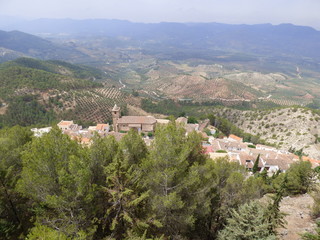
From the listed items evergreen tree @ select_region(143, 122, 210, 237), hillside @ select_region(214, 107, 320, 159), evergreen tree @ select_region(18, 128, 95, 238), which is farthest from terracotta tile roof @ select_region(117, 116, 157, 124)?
evergreen tree @ select_region(18, 128, 95, 238)

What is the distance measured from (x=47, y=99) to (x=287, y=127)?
85.7 metres

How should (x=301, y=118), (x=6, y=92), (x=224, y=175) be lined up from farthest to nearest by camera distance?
(x=6, y=92) < (x=301, y=118) < (x=224, y=175)

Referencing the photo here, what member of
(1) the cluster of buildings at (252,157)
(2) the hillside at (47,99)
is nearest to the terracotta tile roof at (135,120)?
(1) the cluster of buildings at (252,157)

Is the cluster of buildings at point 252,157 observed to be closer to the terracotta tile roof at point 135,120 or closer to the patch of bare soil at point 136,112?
the terracotta tile roof at point 135,120

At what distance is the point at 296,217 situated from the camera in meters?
17.9

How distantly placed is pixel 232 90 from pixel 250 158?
113775 millimetres

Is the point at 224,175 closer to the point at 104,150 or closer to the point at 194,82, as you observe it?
the point at 104,150

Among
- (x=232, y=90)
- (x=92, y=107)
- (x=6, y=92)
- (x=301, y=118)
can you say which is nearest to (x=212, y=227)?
(x=301, y=118)

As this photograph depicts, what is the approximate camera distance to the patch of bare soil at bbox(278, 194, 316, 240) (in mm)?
15180

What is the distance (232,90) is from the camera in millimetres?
143375

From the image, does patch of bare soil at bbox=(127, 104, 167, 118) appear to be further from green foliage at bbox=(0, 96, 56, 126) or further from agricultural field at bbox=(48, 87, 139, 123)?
green foliage at bbox=(0, 96, 56, 126)

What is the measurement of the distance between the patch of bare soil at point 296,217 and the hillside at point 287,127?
3681cm

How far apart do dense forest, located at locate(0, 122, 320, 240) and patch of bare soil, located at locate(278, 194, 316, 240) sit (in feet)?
12.5

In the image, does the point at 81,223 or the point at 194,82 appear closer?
the point at 81,223
